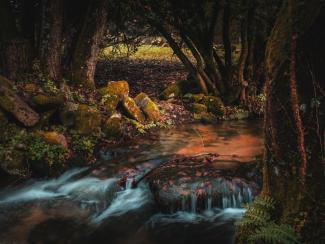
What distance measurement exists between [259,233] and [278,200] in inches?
13.8

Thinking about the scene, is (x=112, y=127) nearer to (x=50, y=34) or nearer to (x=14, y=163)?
(x=14, y=163)

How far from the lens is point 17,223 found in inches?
283

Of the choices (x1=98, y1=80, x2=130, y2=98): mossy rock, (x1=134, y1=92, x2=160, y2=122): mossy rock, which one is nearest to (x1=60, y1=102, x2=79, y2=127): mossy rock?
(x1=98, y1=80, x2=130, y2=98): mossy rock

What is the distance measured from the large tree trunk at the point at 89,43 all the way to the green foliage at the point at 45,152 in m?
3.75

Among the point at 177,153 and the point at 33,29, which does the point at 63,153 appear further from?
the point at 33,29

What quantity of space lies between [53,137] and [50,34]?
3630 mm

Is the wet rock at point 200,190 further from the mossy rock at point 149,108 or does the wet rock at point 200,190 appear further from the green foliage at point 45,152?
the mossy rock at point 149,108

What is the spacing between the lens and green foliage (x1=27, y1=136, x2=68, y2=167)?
902 cm

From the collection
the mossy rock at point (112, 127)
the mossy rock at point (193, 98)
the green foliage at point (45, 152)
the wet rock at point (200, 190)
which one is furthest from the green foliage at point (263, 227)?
the mossy rock at point (193, 98)

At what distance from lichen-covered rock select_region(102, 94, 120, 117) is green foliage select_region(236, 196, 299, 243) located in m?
7.94

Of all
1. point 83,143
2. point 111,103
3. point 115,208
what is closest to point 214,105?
point 111,103

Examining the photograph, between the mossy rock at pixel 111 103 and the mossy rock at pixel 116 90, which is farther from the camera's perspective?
the mossy rock at pixel 116 90

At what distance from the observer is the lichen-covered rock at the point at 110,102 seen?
11.8 m

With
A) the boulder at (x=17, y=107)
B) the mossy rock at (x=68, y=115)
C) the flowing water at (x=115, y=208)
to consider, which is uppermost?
the boulder at (x=17, y=107)
